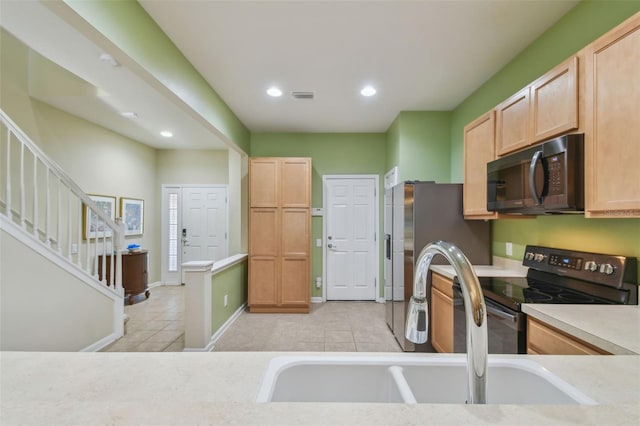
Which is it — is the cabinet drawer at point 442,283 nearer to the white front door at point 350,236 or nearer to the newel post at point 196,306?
the white front door at point 350,236

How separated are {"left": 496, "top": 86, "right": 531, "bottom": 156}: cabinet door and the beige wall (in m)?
3.96

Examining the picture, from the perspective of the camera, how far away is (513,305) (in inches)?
62.0

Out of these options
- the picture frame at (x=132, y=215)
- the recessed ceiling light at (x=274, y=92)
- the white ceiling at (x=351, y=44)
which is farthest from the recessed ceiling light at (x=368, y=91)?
the picture frame at (x=132, y=215)

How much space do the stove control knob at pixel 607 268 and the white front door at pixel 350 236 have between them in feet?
10.00

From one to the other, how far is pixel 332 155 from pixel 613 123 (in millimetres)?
3551

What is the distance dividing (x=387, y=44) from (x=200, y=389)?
8.47 feet

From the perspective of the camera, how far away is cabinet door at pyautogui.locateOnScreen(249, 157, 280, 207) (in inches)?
163

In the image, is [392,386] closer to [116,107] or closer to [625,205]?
[625,205]

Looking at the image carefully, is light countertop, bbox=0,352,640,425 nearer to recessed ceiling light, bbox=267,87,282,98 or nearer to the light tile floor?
the light tile floor

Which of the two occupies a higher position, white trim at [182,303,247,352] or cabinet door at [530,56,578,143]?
cabinet door at [530,56,578,143]

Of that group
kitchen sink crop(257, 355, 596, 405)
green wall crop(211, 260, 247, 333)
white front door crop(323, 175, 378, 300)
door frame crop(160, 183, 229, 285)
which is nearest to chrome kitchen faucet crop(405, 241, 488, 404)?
kitchen sink crop(257, 355, 596, 405)

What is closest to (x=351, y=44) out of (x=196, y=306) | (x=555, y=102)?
(x=555, y=102)

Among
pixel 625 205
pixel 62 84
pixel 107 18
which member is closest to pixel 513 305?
pixel 625 205

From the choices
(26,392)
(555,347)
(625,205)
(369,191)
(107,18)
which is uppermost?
(107,18)
